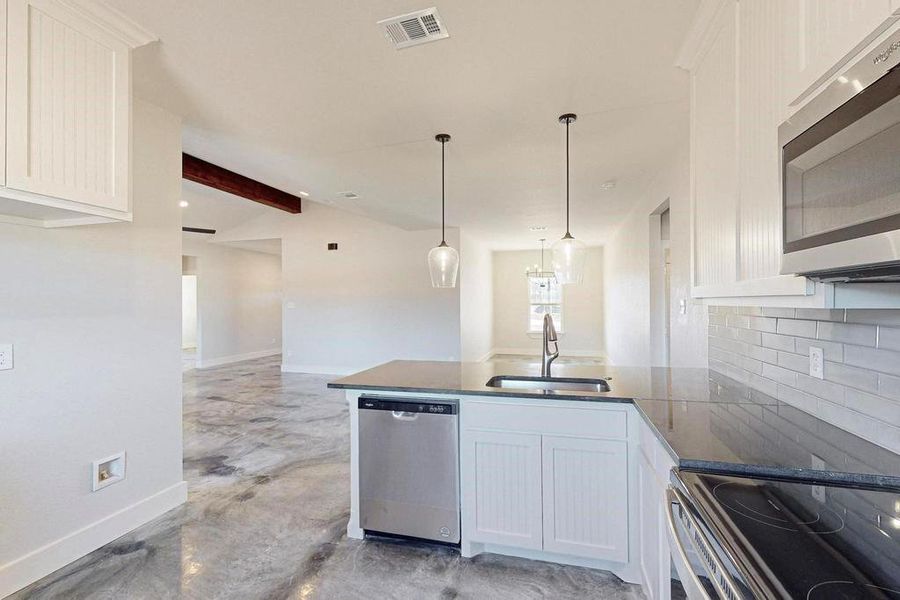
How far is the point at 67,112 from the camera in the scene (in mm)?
1713

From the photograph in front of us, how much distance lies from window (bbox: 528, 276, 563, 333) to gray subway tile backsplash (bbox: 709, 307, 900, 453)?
26.4 feet

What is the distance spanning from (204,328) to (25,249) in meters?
6.92

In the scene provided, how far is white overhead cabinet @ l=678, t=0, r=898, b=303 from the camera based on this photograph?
944mm

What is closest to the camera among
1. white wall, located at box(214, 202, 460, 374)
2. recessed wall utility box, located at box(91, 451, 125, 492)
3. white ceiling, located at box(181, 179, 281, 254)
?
recessed wall utility box, located at box(91, 451, 125, 492)

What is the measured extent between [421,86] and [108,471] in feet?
9.22

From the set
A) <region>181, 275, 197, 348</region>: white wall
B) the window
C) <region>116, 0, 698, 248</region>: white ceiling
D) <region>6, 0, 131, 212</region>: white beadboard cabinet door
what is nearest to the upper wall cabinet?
<region>6, 0, 131, 212</region>: white beadboard cabinet door

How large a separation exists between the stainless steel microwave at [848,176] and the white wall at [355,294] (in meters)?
6.15

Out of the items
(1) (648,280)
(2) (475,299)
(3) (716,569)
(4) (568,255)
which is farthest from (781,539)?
(2) (475,299)

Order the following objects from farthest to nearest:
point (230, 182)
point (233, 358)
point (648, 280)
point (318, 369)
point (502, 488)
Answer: point (233, 358)
point (318, 369)
point (230, 182)
point (648, 280)
point (502, 488)

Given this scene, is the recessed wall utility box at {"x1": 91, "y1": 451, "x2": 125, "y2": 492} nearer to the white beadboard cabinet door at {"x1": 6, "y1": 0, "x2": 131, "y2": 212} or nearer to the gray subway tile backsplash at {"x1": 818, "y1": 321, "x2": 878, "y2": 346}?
the white beadboard cabinet door at {"x1": 6, "y1": 0, "x2": 131, "y2": 212}

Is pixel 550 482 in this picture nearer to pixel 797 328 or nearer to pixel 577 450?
pixel 577 450

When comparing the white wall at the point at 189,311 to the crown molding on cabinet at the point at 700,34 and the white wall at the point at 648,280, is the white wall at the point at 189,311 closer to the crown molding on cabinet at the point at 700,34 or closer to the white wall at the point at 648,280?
the white wall at the point at 648,280

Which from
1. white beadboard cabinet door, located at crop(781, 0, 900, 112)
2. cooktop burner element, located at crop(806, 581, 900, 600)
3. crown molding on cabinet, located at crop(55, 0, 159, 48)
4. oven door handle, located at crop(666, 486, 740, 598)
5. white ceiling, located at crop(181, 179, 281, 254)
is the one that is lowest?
oven door handle, located at crop(666, 486, 740, 598)

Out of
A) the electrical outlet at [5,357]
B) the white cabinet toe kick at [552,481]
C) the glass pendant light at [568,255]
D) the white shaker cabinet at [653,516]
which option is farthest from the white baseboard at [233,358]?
the white shaker cabinet at [653,516]
